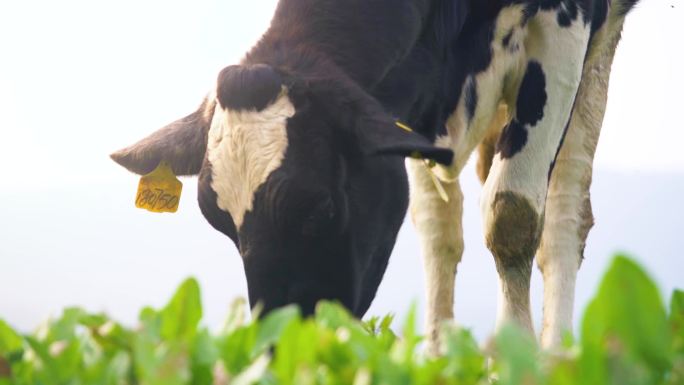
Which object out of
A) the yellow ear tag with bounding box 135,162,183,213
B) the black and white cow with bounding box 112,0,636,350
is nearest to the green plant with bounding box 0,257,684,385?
the black and white cow with bounding box 112,0,636,350

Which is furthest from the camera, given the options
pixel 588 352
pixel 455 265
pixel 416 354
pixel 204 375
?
pixel 455 265

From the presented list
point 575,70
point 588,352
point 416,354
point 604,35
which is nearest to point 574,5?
point 575,70

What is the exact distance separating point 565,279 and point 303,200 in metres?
2.36

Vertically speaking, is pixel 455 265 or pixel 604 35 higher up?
pixel 604 35

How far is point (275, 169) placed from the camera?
3.77m

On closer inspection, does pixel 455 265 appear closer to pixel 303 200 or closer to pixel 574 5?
pixel 574 5

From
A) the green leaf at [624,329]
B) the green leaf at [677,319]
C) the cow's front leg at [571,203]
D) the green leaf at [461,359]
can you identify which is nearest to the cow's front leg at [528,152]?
the cow's front leg at [571,203]

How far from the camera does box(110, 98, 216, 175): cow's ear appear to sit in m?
4.26

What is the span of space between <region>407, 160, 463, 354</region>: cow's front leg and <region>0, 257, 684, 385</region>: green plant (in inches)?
153

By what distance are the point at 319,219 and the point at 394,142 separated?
443 millimetres

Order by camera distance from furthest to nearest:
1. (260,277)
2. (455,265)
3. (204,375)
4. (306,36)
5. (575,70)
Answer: (455,265) < (575,70) < (306,36) < (260,277) < (204,375)

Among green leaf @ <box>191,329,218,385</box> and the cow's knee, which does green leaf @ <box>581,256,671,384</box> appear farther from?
the cow's knee

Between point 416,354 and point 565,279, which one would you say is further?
point 565,279

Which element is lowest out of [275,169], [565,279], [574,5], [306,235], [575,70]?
[565,279]
